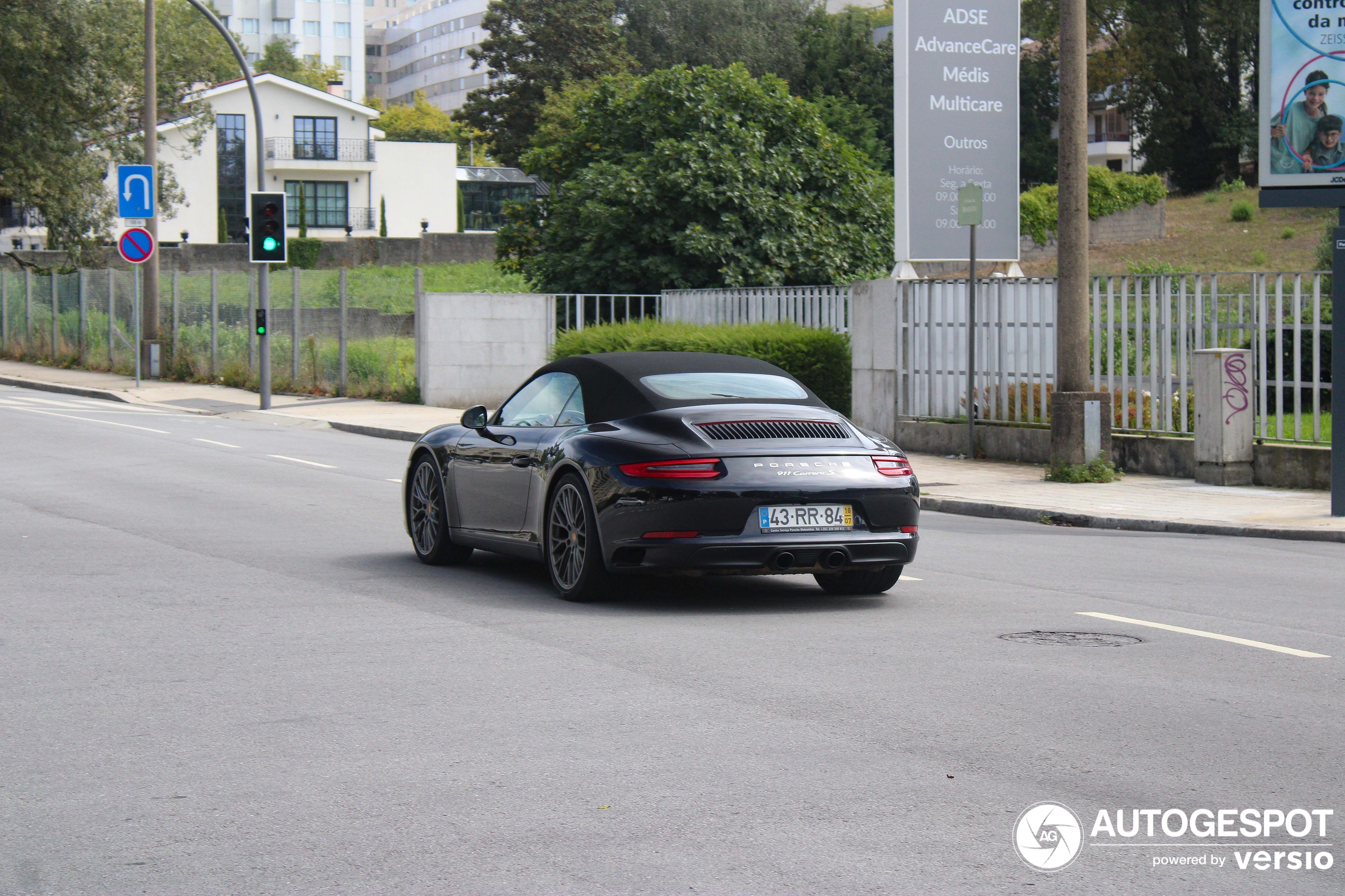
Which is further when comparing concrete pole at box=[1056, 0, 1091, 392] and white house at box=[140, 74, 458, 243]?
white house at box=[140, 74, 458, 243]

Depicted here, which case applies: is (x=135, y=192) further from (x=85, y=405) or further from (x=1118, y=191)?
(x=1118, y=191)

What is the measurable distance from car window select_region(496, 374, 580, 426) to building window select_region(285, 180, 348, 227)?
74.4 meters

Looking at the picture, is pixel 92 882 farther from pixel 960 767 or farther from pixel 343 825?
pixel 960 767

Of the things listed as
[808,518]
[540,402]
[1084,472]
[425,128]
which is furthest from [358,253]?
[808,518]

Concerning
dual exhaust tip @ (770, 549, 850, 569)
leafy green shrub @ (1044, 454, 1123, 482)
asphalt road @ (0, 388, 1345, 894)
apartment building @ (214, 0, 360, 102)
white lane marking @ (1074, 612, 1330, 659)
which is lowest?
white lane marking @ (1074, 612, 1330, 659)

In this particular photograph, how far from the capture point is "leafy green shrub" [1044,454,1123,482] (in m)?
16.6

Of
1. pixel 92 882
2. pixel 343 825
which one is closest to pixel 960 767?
pixel 343 825

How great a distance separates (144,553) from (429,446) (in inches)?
88.6

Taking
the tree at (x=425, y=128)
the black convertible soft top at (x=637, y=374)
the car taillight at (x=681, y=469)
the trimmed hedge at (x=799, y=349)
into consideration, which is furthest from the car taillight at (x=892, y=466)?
the tree at (x=425, y=128)

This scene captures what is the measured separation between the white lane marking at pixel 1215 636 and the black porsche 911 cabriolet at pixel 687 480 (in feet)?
3.77

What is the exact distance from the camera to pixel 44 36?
3872 cm

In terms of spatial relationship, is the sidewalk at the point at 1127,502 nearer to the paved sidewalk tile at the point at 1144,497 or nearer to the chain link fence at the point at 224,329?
the paved sidewalk tile at the point at 1144,497

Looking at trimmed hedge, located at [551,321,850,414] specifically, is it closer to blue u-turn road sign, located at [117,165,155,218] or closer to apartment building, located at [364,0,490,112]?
blue u-turn road sign, located at [117,165,155,218]

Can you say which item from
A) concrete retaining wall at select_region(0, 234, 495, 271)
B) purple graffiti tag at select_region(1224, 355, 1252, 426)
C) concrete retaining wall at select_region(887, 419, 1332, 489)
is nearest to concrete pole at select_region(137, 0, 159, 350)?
concrete retaining wall at select_region(887, 419, 1332, 489)
